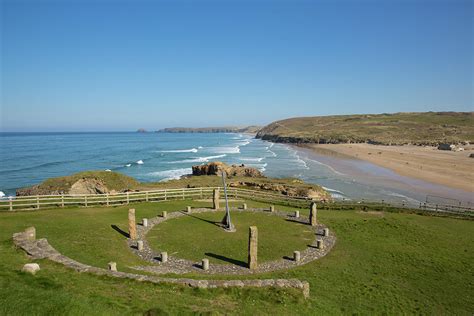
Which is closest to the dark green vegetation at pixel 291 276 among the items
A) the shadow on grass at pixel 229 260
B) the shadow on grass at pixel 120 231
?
the shadow on grass at pixel 120 231

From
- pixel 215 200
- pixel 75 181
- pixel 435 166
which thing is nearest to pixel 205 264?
pixel 215 200

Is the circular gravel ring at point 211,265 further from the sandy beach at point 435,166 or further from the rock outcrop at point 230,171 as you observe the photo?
the sandy beach at point 435,166

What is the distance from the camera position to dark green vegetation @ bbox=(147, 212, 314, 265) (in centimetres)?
1784

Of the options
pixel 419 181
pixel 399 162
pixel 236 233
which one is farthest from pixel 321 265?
pixel 399 162

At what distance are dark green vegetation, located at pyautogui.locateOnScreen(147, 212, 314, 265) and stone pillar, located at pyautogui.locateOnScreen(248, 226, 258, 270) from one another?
84 centimetres

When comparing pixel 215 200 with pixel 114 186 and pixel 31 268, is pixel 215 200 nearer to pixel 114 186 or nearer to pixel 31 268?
pixel 31 268

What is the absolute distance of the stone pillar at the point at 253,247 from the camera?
1560 centimetres

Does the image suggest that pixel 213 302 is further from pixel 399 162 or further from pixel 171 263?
pixel 399 162

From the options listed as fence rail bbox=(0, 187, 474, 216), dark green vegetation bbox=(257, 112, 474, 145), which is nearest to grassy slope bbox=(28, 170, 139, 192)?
fence rail bbox=(0, 187, 474, 216)

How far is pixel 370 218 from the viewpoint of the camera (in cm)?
2611

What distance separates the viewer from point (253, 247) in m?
15.8

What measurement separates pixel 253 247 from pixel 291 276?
238 cm

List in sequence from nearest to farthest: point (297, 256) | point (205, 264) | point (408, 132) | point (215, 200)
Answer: point (205, 264) → point (297, 256) → point (215, 200) → point (408, 132)

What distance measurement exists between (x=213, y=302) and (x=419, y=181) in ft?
182
